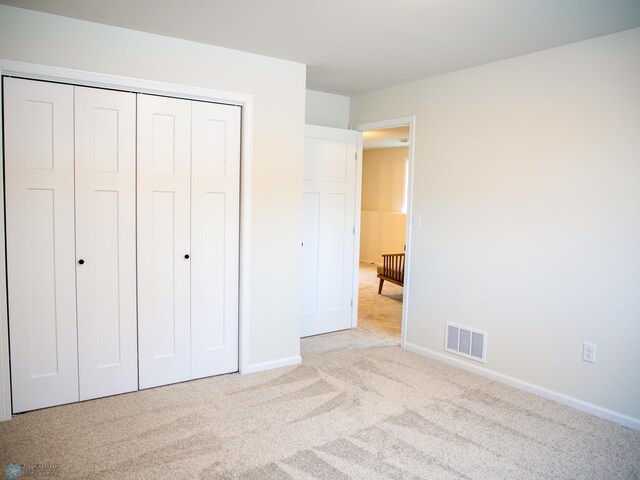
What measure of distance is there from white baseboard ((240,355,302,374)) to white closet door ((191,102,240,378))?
0.14 meters

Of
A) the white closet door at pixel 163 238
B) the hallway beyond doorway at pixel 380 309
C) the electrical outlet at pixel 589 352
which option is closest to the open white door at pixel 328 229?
the hallway beyond doorway at pixel 380 309

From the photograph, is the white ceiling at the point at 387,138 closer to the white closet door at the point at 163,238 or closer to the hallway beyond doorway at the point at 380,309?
the hallway beyond doorway at the point at 380,309

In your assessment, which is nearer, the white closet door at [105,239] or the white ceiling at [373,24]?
the white ceiling at [373,24]

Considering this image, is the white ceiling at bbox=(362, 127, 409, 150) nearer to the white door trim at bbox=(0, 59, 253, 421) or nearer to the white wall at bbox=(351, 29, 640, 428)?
the white wall at bbox=(351, 29, 640, 428)

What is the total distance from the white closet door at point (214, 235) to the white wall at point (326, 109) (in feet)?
4.29

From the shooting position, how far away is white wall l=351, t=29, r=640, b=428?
2.84 m

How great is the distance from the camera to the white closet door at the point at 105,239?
2.91 meters

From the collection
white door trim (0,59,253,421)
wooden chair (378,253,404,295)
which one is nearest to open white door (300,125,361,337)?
white door trim (0,59,253,421)

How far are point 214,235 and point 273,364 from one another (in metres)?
1.14

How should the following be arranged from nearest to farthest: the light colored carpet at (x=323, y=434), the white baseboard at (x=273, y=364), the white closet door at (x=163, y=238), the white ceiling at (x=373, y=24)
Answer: the light colored carpet at (x=323, y=434) < the white ceiling at (x=373, y=24) < the white closet door at (x=163, y=238) < the white baseboard at (x=273, y=364)

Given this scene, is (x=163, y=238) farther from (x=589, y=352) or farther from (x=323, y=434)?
(x=589, y=352)

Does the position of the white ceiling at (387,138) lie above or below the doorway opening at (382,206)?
above

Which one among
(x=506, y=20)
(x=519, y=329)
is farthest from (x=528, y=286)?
(x=506, y=20)

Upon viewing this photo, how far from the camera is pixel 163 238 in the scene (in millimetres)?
3209
